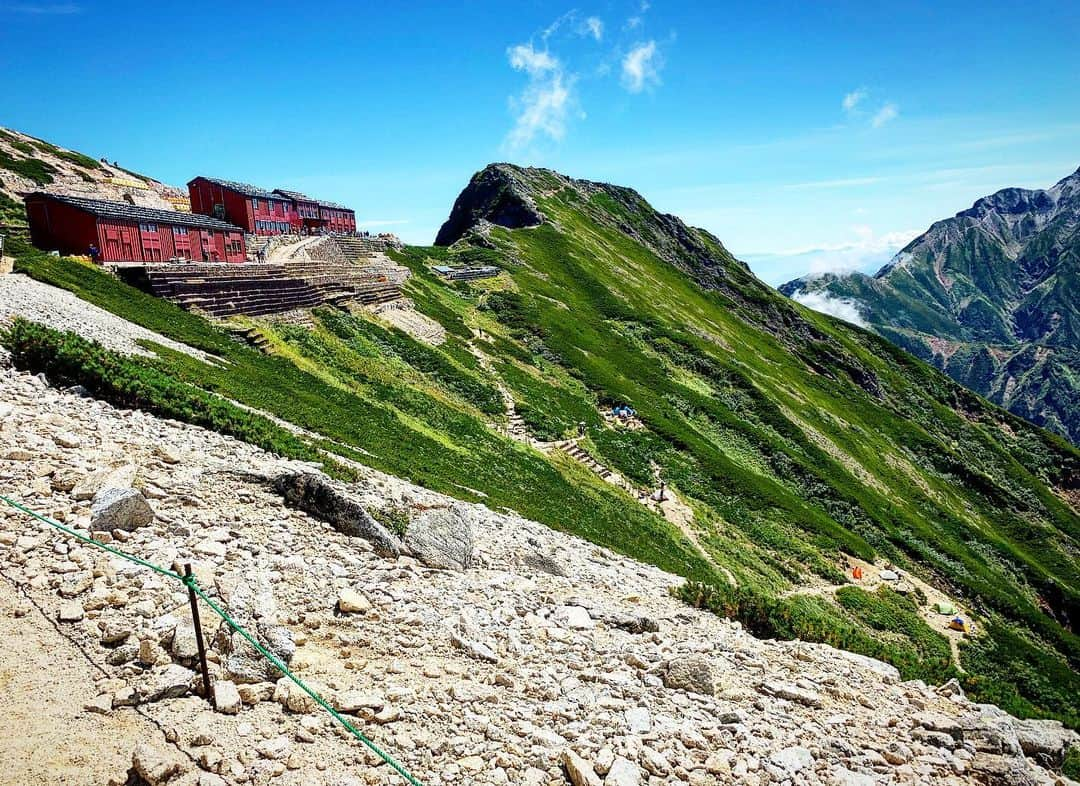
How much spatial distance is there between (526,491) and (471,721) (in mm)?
20669

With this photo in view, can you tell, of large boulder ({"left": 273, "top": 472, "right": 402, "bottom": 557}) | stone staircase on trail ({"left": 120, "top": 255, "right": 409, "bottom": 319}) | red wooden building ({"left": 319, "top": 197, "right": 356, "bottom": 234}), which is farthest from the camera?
red wooden building ({"left": 319, "top": 197, "right": 356, "bottom": 234})

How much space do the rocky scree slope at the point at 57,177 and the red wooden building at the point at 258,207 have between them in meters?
5.44

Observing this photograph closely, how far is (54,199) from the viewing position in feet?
131

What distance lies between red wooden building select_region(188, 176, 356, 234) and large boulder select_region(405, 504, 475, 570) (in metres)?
70.6

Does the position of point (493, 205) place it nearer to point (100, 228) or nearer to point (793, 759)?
point (100, 228)

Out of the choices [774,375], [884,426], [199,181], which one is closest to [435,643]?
[199,181]

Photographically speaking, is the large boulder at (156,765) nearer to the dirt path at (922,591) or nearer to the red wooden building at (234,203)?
the dirt path at (922,591)

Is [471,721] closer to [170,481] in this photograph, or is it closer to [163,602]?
[163,602]

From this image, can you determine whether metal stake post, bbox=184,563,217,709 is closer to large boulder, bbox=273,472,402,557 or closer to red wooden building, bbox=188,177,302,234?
large boulder, bbox=273,472,402,557

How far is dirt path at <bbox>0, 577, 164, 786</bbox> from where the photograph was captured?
23.1ft

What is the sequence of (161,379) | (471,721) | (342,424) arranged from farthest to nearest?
(342,424) → (161,379) → (471,721)

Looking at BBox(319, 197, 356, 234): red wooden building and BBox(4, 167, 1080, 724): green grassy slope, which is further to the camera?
BBox(319, 197, 356, 234): red wooden building

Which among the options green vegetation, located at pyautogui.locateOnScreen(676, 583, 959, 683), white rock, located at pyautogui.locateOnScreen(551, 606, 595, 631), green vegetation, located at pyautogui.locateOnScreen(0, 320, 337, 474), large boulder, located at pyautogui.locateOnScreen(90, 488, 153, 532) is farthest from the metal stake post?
green vegetation, located at pyautogui.locateOnScreen(676, 583, 959, 683)

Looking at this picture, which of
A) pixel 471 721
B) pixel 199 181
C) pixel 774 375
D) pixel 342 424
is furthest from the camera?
pixel 774 375
